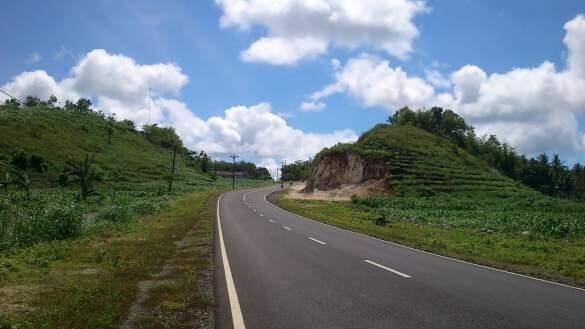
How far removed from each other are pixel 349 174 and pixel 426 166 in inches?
494

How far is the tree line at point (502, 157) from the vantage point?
116312 mm

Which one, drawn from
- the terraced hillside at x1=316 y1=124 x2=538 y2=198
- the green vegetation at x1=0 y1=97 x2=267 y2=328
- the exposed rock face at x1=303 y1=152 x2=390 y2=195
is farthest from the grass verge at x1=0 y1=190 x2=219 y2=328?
the exposed rock face at x1=303 y1=152 x2=390 y2=195

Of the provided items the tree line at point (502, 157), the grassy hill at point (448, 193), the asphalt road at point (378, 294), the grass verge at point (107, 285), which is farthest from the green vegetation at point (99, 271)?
the tree line at point (502, 157)

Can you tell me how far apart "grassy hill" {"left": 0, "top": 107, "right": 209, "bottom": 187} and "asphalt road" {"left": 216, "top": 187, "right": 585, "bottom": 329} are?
205 feet

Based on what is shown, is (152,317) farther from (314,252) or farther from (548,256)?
(548,256)

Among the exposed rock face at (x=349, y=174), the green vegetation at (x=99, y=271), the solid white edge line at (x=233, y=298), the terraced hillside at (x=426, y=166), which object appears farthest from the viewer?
the exposed rock face at (x=349, y=174)

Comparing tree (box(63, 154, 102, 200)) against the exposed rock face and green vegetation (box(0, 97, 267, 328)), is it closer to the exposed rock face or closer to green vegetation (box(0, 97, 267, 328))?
green vegetation (box(0, 97, 267, 328))

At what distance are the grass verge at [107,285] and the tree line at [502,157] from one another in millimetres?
104766

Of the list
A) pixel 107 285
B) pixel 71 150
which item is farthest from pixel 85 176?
pixel 107 285

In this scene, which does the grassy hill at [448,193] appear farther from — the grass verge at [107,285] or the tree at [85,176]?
the tree at [85,176]

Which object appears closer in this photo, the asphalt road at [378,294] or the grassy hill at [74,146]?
the asphalt road at [378,294]

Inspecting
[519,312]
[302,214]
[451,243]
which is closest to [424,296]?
[519,312]

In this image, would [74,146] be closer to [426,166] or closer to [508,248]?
[426,166]

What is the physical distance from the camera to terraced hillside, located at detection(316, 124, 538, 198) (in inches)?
2584
